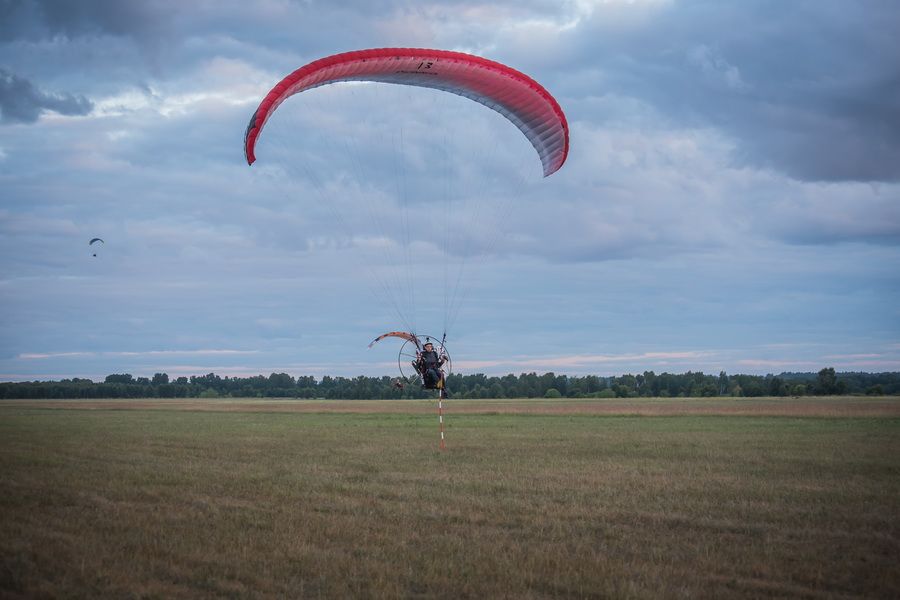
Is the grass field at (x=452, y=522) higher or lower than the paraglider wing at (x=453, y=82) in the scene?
lower

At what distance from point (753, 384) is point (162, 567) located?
132m

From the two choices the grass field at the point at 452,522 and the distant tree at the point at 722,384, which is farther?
the distant tree at the point at 722,384

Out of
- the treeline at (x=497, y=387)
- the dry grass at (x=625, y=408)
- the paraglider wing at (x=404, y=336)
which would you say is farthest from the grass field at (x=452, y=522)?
the treeline at (x=497, y=387)

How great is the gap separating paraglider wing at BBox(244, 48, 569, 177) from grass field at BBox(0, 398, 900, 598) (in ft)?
25.6

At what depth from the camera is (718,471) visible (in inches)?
709

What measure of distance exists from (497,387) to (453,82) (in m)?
116

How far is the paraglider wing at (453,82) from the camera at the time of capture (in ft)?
52.9

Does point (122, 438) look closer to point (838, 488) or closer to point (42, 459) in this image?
point (42, 459)

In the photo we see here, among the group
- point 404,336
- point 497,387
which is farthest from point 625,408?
point 497,387

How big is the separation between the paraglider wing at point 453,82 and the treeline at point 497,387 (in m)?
95.1

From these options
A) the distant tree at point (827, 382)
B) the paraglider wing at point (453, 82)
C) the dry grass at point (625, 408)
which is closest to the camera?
the paraglider wing at point (453, 82)

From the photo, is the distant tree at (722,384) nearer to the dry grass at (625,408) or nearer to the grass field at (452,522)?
the dry grass at (625,408)

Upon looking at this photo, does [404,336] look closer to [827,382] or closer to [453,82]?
[453,82]

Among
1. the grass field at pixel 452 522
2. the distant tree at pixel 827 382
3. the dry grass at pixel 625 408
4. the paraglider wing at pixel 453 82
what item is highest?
the paraglider wing at pixel 453 82
